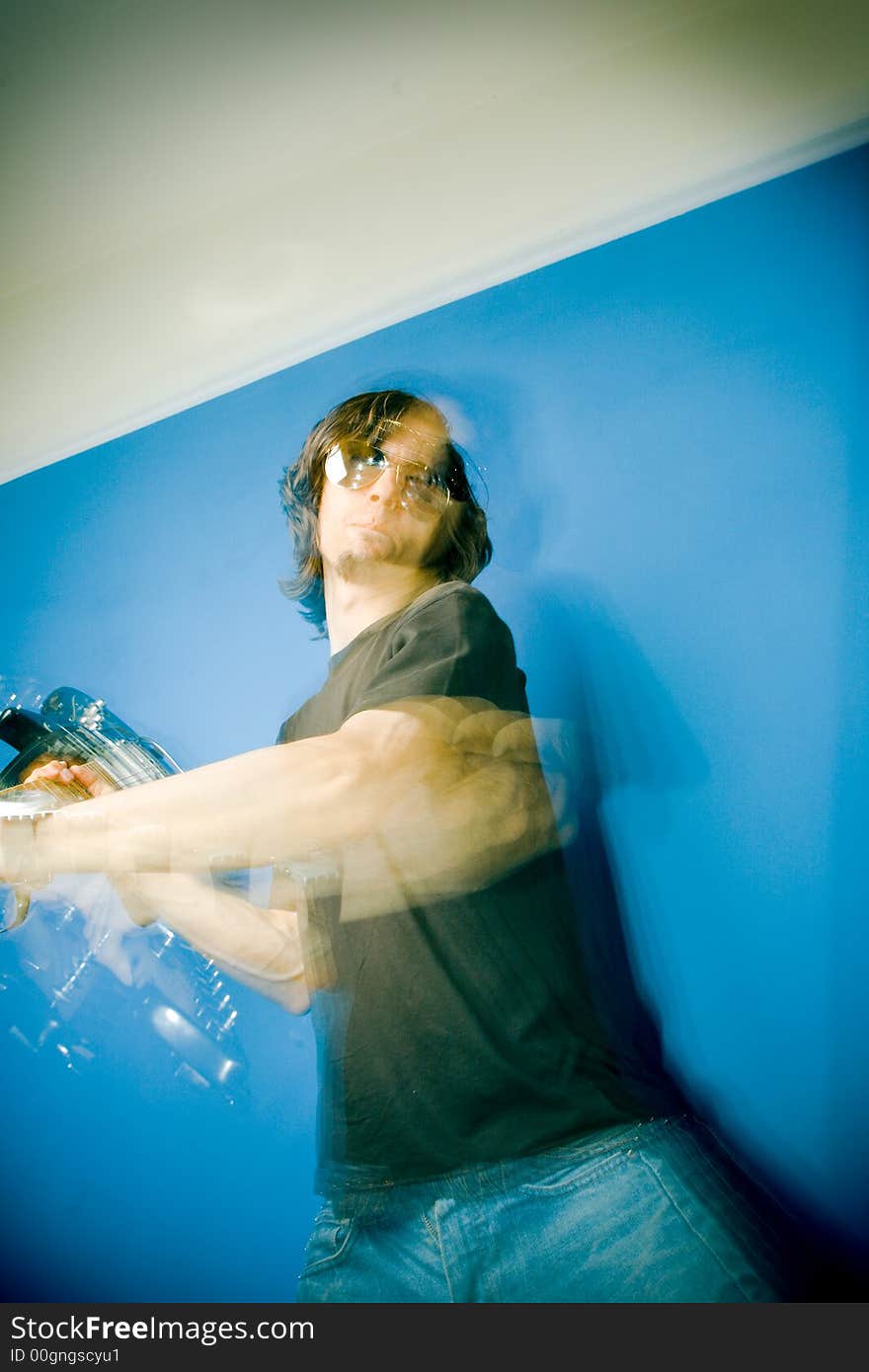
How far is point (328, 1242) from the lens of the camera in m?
0.53

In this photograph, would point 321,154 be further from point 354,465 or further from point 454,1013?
point 454,1013

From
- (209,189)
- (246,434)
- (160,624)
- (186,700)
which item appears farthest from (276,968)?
(209,189)

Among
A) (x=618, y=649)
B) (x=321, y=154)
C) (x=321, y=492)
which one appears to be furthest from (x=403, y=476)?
(x=321, y=154)

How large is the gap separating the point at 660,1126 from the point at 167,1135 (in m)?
0.43

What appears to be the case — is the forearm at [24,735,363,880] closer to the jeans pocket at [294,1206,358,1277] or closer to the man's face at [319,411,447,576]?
the man's face at [319,411,447,576]

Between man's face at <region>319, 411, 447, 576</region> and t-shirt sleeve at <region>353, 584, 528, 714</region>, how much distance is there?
0.09 metres

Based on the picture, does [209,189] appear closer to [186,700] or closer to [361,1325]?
[186,700]

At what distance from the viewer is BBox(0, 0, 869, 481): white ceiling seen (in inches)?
29.2

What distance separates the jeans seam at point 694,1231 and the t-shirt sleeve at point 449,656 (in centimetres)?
36

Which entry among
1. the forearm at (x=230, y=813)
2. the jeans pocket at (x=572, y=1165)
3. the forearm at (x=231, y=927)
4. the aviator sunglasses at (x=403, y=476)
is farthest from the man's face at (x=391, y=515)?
the jeans pocket at (x=572, y=1165)

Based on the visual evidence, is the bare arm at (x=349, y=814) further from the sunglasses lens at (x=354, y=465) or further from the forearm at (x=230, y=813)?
the sunglasses lens at (x=354, y=465)

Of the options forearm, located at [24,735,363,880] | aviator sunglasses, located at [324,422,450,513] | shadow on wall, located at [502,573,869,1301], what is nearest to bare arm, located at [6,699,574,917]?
forearm, located at [24,735,363,880]

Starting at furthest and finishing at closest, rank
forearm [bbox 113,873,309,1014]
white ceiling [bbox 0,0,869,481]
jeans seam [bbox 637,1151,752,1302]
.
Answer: white ceiling [bbox 0,0,869,481], forearm [bbox 113,873,309,1014], jeans seam [bbox 637,1151,752,1302]

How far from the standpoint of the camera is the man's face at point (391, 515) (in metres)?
0.58
